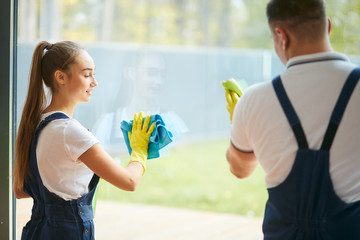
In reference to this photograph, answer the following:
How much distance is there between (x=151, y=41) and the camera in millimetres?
5562

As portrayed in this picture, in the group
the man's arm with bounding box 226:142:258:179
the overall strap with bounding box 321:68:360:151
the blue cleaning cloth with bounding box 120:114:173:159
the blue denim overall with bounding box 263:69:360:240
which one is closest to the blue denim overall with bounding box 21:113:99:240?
the blue cleaning cloth with bounding box 120:114:173:159

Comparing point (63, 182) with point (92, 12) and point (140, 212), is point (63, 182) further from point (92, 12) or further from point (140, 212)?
point (92, 12)

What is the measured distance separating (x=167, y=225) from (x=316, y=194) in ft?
8.19

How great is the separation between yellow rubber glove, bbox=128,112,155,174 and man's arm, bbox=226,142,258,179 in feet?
1.03

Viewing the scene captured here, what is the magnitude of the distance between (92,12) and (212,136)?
5.82 feet

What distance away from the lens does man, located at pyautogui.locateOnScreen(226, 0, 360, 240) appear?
3.74ft

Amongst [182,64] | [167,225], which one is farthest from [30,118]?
[182,64]

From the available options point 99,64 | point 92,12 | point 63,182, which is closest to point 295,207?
point 63,182

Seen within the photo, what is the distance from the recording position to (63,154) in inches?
57.6

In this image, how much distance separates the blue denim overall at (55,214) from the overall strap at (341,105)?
28.9 inches

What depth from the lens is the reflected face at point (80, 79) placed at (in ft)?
5.11

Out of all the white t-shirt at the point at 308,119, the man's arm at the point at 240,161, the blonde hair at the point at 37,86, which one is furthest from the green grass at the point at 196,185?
the white t-shirt at the point at 308,119

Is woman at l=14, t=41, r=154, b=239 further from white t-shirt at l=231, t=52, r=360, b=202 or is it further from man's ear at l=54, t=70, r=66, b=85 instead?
white t-shirt at l=231, t=52, r=360, b=202

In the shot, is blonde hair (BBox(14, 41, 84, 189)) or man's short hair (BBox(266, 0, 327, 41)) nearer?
man's short hair (BBox(266, 0, 327, 41))
